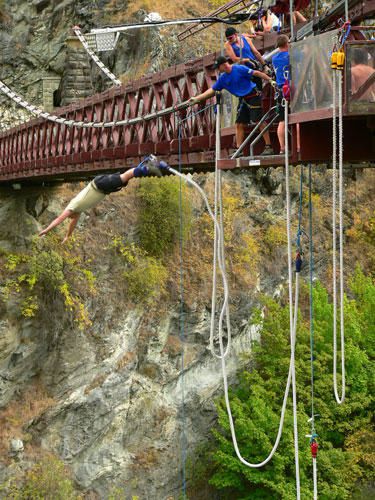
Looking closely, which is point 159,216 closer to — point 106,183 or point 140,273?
point 140,273

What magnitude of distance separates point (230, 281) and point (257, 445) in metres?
4.94

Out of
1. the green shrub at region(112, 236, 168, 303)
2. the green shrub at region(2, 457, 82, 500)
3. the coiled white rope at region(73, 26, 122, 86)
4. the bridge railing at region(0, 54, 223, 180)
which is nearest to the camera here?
the bridge railing at region(0, 54, 223, 180)

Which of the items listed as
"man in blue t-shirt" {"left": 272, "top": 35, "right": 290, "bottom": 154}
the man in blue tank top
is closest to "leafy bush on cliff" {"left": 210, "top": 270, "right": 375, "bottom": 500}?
the man in blue tank top

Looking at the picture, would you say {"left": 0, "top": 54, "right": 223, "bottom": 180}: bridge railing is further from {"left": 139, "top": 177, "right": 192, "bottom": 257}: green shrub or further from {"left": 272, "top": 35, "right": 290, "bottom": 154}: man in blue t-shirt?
{"left": 139, "top": 177, "right": 192, "bottom": 257}: green shrub

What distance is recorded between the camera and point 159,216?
24.2 metres

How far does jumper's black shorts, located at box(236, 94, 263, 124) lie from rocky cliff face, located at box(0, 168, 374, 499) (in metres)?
12.7

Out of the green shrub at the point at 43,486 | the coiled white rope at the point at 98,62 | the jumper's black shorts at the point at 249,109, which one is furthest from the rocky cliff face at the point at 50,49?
the jumper's black shorts at the point at 249,109

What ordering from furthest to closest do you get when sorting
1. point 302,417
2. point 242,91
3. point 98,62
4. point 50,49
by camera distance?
point 50,49, point 98,62, point 302,417, point 242,91

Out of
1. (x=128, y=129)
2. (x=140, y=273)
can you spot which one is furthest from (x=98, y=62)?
(x=128, y=129)

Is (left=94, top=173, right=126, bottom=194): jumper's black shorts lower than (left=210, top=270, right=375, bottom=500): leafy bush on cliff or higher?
higher

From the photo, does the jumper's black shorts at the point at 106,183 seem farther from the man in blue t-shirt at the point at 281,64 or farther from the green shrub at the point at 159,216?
the green shrub at the point at 159,216

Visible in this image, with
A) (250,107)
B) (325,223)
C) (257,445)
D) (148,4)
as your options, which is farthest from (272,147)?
(148,4)

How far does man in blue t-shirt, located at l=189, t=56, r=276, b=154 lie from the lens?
369 inches

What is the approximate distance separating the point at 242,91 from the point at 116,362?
44.1 feet
